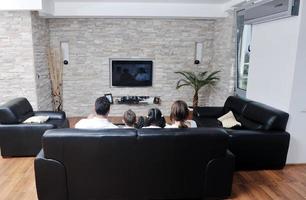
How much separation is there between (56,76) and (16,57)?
3.69 ft

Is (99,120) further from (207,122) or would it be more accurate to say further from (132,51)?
(132,51)

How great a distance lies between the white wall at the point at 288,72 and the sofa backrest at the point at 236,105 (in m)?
0.29

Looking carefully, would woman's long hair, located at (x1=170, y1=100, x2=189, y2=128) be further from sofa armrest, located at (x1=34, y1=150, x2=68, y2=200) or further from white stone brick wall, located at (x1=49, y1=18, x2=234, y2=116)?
white stone brick wall, located at (x1=49, y1=18, x2=234, y2=116)

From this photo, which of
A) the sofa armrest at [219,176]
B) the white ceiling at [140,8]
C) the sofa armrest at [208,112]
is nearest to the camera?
the sofa armrest at [219,176]

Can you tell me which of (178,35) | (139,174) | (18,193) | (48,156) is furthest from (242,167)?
(178,35)

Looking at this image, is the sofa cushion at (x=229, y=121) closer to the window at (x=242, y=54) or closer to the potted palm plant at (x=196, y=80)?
the window at (x=242, y=54)

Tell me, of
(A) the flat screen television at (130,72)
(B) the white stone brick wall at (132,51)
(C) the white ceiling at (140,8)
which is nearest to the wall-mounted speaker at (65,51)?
(B) the white stone brick wall at (132,51)

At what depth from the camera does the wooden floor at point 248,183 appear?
9.04 ft

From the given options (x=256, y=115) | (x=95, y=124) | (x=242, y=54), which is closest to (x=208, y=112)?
(x=256, y=115)

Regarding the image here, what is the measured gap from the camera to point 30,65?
187 inches

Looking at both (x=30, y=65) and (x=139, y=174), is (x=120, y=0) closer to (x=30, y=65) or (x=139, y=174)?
(x=30, y=65)

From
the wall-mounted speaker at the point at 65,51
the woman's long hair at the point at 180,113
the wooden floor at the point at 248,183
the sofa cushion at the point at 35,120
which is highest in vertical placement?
the wall-mounted speaker at the point at 65,51

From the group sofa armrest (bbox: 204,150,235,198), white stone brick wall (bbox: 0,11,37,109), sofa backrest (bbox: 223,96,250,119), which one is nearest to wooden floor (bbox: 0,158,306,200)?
sofa armrest (bbox: 204,150,235,198)

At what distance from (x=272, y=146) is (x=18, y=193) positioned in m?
2.99
